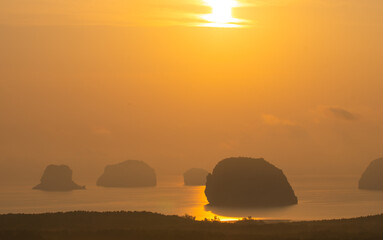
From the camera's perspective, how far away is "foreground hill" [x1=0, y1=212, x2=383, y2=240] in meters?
45.6

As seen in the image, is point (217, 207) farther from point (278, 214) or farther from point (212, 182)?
point (278, 214)

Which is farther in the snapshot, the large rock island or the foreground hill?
the large rock island

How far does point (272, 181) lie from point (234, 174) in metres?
11.5

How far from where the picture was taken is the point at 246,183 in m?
190

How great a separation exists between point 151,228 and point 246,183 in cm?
13915

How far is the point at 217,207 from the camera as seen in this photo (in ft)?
627

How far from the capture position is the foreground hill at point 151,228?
4559 cm

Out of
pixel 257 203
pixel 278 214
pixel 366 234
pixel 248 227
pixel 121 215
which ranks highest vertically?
pixel 257 203

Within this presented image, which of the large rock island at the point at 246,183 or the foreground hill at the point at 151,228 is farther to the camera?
the large rock island at the point at 246,183

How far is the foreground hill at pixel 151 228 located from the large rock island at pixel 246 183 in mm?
123628

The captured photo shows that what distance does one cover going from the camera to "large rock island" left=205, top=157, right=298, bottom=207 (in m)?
188

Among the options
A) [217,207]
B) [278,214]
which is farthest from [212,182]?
[278,214]

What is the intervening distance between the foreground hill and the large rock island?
12363 centimetres

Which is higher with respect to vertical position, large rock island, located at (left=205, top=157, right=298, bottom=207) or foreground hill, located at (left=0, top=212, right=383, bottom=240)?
large rock island, located at (left=205, top=157, right=298, bottom=207)
